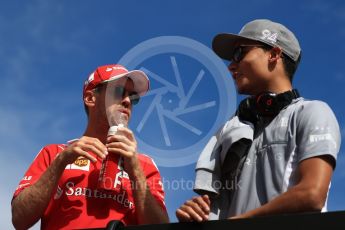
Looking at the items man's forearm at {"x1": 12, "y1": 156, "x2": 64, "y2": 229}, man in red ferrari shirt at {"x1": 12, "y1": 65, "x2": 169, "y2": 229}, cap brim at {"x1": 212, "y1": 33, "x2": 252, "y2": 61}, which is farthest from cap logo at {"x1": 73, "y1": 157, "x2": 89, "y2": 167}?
cap brim at {"x1": 212, "y1": 33, "x2": 252, "y2": 61}

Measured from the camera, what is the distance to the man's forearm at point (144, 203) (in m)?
3.62

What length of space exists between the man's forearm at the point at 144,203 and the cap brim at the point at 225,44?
1.02 m

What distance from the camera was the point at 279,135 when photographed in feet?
9.66

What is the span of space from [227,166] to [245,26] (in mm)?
1057

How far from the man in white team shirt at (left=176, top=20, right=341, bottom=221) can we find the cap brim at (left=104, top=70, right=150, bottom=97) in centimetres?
106

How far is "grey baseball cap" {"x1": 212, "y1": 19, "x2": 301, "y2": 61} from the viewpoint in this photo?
3.40 metres

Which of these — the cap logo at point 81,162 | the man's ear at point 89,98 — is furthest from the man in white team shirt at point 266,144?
the man's ear at point 89,98

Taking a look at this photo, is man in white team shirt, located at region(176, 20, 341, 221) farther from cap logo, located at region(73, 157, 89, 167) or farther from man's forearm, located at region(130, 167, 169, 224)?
cap logo, located at region(73, 157, 89, 167)

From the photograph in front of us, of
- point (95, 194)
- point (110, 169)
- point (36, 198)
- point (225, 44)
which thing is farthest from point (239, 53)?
point (36, 198)

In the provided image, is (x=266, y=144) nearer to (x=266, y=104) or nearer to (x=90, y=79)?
(x=266, y=104)

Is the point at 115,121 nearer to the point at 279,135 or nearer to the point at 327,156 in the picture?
the point at 279,135

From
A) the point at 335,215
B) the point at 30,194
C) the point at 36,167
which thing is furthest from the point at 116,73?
the point at 335,215

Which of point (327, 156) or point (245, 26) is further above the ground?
point (245, 26)

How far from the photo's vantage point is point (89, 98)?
4.59 meters
